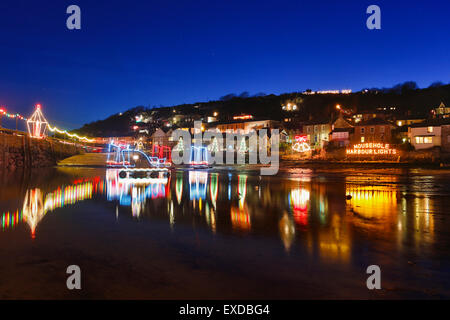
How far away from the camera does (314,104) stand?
122188 mm

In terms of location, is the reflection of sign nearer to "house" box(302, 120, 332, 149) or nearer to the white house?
the white house

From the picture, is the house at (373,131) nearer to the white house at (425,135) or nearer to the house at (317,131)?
the white house at (425,135)

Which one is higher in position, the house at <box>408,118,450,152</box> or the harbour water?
the house at <box>408,118,450,152</box>

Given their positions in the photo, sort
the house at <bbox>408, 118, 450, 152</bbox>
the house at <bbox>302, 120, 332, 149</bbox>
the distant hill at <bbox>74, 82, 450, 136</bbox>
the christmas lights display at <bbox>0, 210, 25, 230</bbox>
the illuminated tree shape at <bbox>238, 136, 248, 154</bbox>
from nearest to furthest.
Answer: the christmas lights display at <bbox>0, 210, 25, 230</bbox> < the house at <bbox>408, 118, 450, 152</bbox> < the house at <bbox>302, 120, 332, 149</bbox> < the illuminated tree shape at <bbox>238, 136, 248, 154</bbox> < the distant hill at <bbox>74, 82, 450, 136</bbox>

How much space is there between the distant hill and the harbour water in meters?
81.7

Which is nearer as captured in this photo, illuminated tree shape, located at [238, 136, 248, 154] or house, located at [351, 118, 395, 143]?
house, located at [351, 118, 395, 143]

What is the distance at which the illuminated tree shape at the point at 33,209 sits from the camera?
30.3ft

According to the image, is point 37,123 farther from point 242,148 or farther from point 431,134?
point 431,134

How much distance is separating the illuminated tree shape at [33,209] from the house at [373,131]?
53088 millimetres

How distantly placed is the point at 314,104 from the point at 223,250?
123m

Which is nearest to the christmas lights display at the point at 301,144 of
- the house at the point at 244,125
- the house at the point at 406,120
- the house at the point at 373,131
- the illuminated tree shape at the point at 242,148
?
the house at the point at 373,131

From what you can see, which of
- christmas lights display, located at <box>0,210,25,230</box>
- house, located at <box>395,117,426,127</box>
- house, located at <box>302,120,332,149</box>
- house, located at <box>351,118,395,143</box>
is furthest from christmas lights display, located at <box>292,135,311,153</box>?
christmas lights display, located at <box>0,210,25,230</box>

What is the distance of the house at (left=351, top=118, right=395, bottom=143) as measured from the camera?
2143 inches

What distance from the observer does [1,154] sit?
4084 cm
